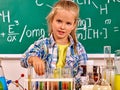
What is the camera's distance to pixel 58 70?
104 cm

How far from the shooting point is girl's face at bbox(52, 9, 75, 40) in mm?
1624

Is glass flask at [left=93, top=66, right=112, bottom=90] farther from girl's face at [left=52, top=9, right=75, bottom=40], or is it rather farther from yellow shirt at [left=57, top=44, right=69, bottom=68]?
girl's face at [left=52, top=9, right=75, bottom=40]

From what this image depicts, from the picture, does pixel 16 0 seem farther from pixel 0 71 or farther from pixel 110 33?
pixel 0 71

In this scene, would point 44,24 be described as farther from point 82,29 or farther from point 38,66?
point 38,66

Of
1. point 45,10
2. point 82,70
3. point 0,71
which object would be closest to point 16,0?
point 45,10

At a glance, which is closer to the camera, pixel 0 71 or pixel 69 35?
pixel 0 71

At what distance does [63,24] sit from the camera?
5.44 ft

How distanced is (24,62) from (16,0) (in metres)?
1.06

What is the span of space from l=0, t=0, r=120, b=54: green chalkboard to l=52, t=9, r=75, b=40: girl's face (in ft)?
1.74

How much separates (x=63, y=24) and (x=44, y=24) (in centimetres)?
64

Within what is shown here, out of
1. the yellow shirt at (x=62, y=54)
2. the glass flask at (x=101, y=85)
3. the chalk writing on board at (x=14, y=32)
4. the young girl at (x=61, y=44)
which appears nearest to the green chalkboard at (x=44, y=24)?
the chalk writing on board at (x=14, y=32)

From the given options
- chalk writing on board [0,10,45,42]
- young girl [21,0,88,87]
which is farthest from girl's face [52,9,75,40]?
chalk writing on board [0,10,45,42]

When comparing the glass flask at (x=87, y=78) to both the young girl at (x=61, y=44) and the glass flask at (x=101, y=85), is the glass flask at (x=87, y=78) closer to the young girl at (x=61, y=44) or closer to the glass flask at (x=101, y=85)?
the glass flask at (x=101, y=85)

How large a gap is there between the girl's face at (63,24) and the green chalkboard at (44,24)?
1.74 ft
